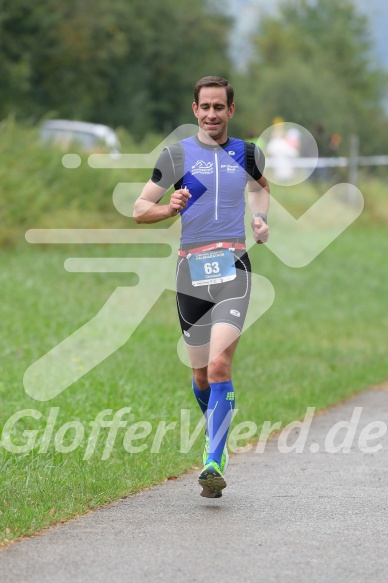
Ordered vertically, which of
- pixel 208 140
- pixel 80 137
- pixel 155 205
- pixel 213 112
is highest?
pixel 213 112

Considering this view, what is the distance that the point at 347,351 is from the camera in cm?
1602

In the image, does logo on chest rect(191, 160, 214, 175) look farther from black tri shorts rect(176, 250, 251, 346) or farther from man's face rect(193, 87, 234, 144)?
black tri shorts rect(176, 250, 251, 346)

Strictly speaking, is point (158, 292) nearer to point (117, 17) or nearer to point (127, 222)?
point (127, 222)

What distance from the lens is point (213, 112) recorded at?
7453mm

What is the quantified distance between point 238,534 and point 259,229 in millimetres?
1878

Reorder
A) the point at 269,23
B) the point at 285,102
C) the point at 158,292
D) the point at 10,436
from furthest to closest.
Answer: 1. the point at 269,23
2. the point at 285,102
3. the point at 158,292
4. the point at 10,436

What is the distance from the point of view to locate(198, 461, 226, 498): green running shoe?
7.16m

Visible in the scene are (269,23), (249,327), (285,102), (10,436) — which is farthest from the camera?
(269,23)

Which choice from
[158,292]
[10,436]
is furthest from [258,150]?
[158,292]

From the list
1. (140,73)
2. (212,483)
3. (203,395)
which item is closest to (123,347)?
(203,395)

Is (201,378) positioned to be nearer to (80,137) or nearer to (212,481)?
(212,481)

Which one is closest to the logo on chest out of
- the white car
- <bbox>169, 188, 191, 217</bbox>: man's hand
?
<bbox>169, 188, 191, 217</bbox>: man's hand

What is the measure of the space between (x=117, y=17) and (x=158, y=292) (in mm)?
26635

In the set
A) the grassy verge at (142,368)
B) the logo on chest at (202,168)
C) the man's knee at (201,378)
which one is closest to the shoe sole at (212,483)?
the grassy verge at (142,368)
